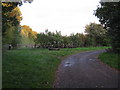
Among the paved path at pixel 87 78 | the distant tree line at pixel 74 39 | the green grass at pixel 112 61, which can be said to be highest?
the distant tree line at pixel 74 39

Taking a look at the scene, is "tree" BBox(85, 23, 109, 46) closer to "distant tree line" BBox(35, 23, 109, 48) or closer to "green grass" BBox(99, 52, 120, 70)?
"distant tree line" BBox(35, 23, 109, 48)

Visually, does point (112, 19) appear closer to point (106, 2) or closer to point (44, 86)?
point (106, 2)

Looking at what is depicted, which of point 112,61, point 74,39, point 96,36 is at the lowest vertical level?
point 112,61

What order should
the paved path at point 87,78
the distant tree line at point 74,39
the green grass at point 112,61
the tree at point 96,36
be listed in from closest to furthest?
1. the paved path at point 87,78
2. the green grass at point 112,61
3. the distant tree line at point 74,39
4. the tree at point 96,36

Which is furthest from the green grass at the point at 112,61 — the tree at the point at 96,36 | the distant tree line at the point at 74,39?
the tree at the point at 96,36

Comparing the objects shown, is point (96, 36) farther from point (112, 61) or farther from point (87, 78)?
point (87, 78)

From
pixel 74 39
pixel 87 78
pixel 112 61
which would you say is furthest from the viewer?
pixel 74 39

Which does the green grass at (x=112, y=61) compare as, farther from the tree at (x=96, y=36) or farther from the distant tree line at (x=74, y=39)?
the tree at (x=96, y=36)

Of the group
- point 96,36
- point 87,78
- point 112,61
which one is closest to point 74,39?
point 96,36

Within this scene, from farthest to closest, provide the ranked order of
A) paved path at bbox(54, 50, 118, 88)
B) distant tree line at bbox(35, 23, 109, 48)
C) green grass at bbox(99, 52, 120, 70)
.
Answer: distant tree line at bbox(35, 23, 109, 48) → green grass at bbox(99, 52, 120, 70) → paved path at bbox(54, 50, 118, 88)

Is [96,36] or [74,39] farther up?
[96,36]

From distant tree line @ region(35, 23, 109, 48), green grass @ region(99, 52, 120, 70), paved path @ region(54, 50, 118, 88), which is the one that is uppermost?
distant tree line @ region(35, 23, 109, 48)

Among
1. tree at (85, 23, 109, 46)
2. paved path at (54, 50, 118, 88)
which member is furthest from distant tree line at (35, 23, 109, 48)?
paved path at (54, 50, 118, 88)

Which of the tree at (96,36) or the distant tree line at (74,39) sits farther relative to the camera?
the tree at (96,36)
